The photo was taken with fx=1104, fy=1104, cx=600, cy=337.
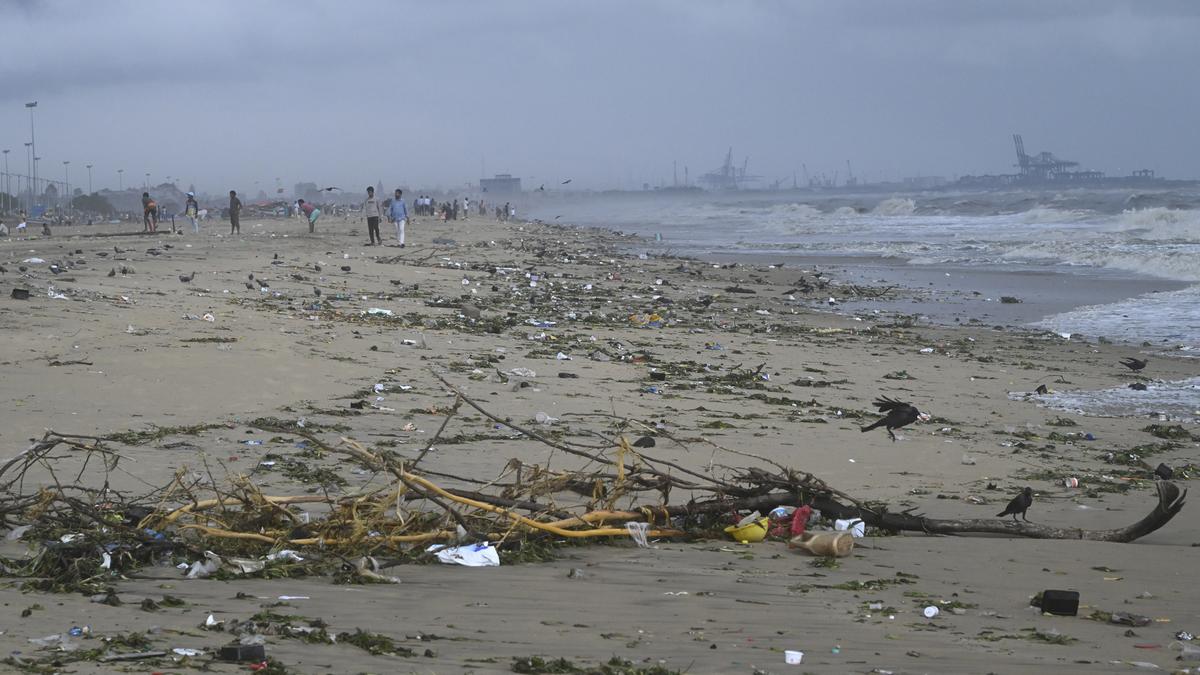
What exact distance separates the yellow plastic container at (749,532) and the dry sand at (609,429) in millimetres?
101

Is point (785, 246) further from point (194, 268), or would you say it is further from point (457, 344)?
point (457, 344)

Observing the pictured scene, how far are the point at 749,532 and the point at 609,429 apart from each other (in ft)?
7.52

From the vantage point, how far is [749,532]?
15.1 feet

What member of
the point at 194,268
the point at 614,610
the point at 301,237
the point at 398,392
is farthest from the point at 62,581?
the point at 301,237

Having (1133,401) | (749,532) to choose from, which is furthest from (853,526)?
(1133,401)

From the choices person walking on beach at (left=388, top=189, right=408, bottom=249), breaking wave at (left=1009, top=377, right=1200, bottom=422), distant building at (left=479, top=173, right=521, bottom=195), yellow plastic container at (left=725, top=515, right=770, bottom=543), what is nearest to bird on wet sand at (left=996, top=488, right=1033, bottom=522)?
yellow plastic container at (left=725, top=515, right=770, bottom=543)

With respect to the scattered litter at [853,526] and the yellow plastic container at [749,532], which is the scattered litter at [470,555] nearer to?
the yellow plastic container at [749,532]

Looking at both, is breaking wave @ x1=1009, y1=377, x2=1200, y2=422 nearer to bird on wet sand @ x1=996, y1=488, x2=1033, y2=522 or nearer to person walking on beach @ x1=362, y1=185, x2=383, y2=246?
bird on wet sand @ x1=996, y1=488, x2=1033, y2=522

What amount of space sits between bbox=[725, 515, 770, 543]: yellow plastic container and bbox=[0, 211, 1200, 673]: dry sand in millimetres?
101

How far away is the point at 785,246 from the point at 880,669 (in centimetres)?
3441

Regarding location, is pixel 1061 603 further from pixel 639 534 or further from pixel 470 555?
pixel 470 555

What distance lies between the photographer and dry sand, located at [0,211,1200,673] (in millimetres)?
3234

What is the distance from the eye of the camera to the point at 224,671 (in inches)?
108

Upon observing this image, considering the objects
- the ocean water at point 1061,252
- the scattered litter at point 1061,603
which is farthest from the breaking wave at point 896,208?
the scattered litter at point 1061,603
